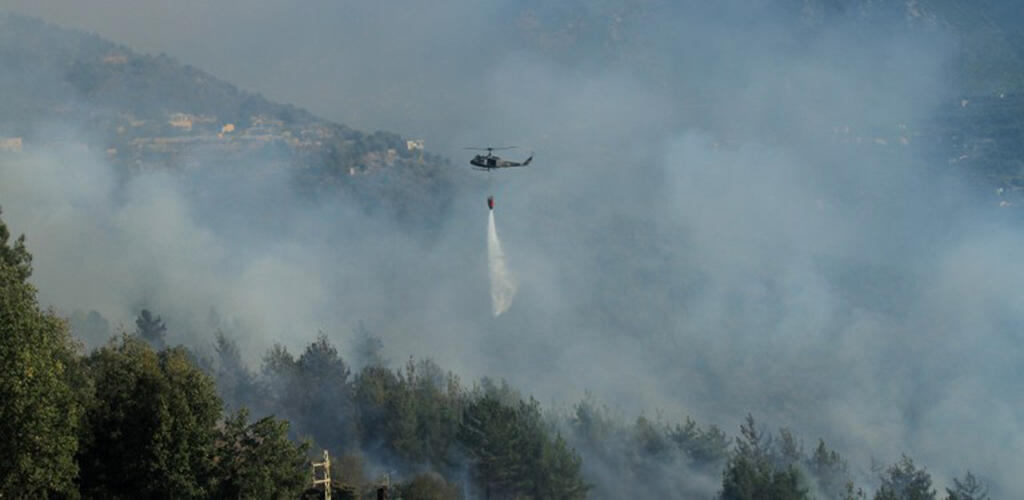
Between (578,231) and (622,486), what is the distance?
7479 centimetres

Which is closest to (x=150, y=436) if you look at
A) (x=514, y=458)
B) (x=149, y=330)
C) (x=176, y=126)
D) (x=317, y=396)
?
(x=514, y=458)

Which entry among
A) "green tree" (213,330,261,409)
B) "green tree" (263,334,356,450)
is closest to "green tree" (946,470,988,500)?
"green tree" (263,334,356,450)

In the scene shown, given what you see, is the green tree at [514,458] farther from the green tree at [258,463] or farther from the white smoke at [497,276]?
the white smoke at [497,276]

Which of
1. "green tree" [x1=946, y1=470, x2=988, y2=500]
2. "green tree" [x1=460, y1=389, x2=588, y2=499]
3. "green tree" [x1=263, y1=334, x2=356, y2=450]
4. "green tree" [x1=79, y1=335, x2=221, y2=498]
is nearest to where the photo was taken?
"green tree" [x1=79, y1=335, x2=221, y2=498]

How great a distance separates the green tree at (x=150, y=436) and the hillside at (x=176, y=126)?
4440 inches

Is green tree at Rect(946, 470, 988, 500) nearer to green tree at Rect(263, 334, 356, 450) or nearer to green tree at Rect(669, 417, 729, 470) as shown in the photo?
green tree at Rect(669, 417, 729, 470)

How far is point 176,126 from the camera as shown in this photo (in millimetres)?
176250

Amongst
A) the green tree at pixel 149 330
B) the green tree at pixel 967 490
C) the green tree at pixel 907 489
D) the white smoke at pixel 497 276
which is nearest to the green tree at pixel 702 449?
the green tree at pixel 907 489

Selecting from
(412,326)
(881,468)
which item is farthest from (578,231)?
(881,468)

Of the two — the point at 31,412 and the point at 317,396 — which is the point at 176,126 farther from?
the point at 31,412

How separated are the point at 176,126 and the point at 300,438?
11644 cm

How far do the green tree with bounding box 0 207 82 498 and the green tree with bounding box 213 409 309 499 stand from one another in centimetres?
486

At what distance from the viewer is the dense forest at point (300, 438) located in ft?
106

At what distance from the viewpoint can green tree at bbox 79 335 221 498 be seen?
34.9 metres
